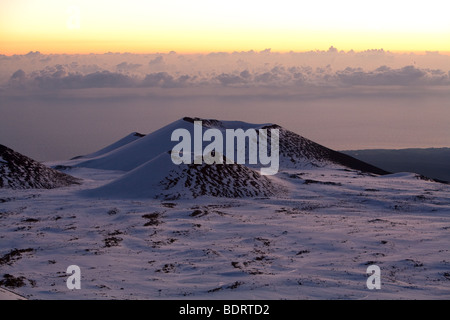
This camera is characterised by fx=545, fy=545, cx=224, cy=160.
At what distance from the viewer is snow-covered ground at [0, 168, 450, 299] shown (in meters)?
32.7

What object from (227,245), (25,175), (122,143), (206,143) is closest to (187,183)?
(25,175)

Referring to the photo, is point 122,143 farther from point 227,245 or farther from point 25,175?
point 227,245

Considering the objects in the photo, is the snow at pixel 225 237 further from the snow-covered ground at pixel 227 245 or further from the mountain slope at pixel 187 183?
the mountain slope at pixel 187 183

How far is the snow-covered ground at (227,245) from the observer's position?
32688mm

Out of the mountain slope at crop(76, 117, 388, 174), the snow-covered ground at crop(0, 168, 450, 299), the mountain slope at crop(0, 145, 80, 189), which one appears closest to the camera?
the snow-covered ground at crop(0, 168, 450, 299)

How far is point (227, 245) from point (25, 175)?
5097 cm

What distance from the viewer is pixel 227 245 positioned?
4722 cm

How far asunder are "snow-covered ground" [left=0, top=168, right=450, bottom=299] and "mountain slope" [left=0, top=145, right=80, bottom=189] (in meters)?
4.63

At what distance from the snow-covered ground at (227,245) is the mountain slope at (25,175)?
15.2 feet

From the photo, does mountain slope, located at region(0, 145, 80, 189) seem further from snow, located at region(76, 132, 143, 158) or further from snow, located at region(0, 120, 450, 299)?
snow, located at region(76, 132, 143, 158)

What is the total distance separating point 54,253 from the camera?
4391 cm

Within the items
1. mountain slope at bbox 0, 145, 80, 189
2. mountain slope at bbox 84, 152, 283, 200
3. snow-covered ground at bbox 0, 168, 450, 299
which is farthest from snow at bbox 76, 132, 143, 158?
snow-covered ground at bbox 0, 168, 450, 299

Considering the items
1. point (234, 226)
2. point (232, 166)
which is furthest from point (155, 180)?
point (234, 226)
